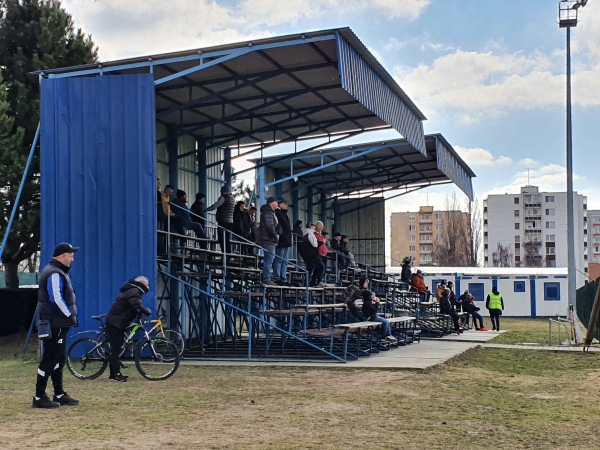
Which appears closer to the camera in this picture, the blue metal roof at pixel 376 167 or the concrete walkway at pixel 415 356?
the concrete walkway at pixel 415 356

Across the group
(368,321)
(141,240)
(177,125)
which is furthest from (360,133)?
(141,240)

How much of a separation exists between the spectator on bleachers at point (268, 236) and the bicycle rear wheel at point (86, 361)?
549 cm

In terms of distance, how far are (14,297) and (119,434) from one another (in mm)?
14778

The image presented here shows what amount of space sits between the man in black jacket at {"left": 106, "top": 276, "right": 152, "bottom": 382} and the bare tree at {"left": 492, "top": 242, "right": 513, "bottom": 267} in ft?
369

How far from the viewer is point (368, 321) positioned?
16.7 meters

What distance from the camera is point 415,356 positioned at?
15.4 m

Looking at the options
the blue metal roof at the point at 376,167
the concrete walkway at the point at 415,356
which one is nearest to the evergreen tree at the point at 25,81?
the blue metal roof at the point at 376,167

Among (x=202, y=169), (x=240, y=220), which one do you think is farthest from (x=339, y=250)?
(x=240, y=220)

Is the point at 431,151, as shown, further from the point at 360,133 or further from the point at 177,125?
the point at 177,125

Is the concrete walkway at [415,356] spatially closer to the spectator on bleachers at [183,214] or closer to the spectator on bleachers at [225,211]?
the spectator on bleachers at [183,214]

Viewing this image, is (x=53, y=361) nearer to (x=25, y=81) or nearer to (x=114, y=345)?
(x=114, y=345)

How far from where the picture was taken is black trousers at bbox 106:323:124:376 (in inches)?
452

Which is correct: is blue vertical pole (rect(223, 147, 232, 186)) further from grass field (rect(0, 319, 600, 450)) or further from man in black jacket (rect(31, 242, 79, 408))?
man in black jacket (rect(31, 242, 79, 408))

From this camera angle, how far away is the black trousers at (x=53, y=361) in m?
9.09
